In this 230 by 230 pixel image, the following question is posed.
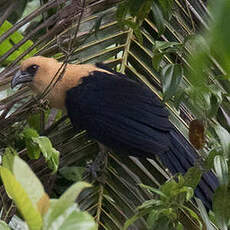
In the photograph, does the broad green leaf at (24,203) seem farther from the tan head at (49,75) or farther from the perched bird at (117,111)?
the tan head at (49,75)

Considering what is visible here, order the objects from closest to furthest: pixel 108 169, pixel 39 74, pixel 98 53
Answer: pixel 108 169
pixel 98 53
pixel 39 74

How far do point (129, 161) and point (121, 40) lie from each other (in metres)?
0.59

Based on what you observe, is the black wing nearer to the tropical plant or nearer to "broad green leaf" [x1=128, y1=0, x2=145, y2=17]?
the tropical plant

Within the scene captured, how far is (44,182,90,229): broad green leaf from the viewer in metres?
0.82

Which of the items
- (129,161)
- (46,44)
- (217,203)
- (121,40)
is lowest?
(217,203)

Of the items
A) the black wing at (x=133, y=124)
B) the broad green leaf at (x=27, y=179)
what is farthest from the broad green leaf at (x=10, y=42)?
the broad green leaf at (x=27, y=179)

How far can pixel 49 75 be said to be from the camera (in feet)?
9.11

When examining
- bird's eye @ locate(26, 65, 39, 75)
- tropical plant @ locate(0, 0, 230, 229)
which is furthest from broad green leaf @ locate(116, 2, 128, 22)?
bird's eye @ locate(26, 65, 39, 75)

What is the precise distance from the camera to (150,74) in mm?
2549

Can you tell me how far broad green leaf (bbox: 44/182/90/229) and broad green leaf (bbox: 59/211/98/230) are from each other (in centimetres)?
2

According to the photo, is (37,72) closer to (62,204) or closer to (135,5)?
(135,5)

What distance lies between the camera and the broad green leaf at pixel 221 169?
4.98 feet

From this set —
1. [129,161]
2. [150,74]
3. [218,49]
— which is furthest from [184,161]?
[218,49]

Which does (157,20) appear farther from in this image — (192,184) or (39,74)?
(39,74)
